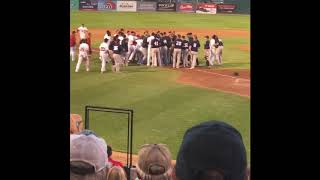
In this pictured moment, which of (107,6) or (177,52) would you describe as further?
(107,6)

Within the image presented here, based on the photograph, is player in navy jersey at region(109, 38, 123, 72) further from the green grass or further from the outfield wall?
the green grass

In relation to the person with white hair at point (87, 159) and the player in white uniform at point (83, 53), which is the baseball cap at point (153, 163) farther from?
the player in white uniform at point (83, 53)

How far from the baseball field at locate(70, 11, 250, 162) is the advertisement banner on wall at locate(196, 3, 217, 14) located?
0.53m

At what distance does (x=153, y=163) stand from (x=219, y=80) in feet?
21.8

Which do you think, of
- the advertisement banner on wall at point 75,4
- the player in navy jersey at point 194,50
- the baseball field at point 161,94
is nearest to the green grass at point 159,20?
the baseball field at point 161,94

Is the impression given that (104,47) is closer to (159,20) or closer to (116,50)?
(116,50)

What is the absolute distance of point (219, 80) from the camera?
1004 cm

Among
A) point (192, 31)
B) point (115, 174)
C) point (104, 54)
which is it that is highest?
point (192, 31)

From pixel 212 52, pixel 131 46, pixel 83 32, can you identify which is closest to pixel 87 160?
pixel 83 32

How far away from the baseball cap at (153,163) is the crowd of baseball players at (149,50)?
6663mm

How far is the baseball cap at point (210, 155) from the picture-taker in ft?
10.5

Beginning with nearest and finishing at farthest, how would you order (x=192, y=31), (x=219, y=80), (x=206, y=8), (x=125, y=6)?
(x=219, y=80) < (x=125, y=6) < (x=206, y=8) < (x=192, y=31)

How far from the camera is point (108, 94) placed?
27.7 ft
